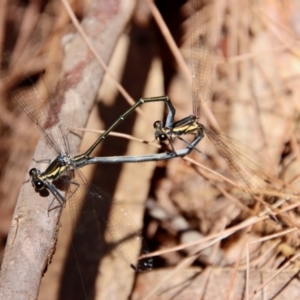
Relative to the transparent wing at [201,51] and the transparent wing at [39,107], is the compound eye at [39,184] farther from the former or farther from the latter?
the transparent wing at [201,51]

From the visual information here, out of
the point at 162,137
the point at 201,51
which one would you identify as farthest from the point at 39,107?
the point at 201,51

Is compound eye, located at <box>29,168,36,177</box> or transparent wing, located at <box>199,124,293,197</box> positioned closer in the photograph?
compound eye, located at <box>29,168,36,177</box>

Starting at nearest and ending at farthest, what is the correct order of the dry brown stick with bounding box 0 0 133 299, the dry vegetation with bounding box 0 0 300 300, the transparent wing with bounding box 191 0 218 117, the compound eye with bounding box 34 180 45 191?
the dry brown stick with bounding box 0 0 133 299
the compound eye with bounding box 34 180 45 191
the dry vegetation with bounding box 0 0 300 300
the transparent wing with bounding box 191 0 218 117

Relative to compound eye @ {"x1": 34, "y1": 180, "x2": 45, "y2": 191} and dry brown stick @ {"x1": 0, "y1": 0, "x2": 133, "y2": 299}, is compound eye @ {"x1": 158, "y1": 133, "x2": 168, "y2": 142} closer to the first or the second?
dry brown stick @ {"x1": 0, "y1": 0, "x2": 133, "y2": 299}

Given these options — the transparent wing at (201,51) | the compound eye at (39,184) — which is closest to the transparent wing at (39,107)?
the compound eye at (39,184)

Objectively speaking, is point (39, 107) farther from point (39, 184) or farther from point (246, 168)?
point (246, 168)

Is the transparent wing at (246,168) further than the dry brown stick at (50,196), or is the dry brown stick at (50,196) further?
the transparent wing at (246,168)

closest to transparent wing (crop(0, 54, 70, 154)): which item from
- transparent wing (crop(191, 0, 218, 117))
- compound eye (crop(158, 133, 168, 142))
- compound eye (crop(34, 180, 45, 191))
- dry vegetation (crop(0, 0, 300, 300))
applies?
dry vegetation (crop(0, 0, 300, 300))
